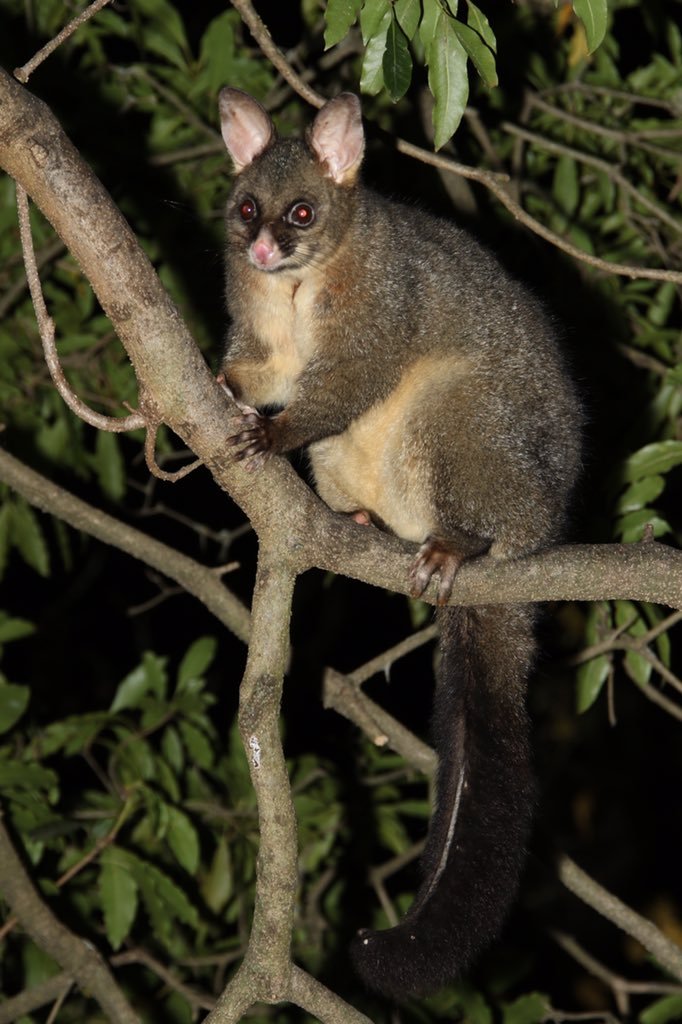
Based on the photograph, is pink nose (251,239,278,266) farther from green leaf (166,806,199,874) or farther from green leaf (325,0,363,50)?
green leaf (166,806,199,874)

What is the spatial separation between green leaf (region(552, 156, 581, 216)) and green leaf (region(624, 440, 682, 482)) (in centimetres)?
144

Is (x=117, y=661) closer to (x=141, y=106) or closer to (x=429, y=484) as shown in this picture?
(x=141, y=106)

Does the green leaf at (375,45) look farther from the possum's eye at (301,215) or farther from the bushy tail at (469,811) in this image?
the bushy tail at (469,811)

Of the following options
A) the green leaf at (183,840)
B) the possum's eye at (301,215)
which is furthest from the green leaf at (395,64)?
the green leaf at (183,840)

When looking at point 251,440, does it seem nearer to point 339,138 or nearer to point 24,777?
point 339,138

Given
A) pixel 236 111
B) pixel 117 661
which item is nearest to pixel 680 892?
pixel 117 661

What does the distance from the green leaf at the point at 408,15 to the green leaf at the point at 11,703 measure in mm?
2691

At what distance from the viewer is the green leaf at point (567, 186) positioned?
5.43 m

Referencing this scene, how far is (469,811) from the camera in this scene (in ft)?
12.1

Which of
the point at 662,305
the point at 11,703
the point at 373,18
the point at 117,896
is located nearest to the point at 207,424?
the point at 373,18

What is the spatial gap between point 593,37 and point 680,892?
8087 mm

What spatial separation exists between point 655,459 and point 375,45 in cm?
204

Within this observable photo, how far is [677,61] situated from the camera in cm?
562

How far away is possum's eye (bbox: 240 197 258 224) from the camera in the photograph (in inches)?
164
